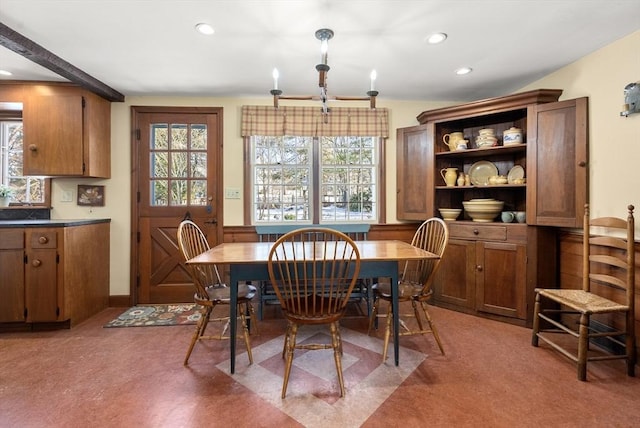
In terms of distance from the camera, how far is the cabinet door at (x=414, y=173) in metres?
3.14

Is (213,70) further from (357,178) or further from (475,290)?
(475,290)

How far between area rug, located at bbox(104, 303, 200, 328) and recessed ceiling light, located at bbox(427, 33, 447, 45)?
10.1 ft

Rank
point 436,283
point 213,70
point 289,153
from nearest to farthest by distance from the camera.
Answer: point 213,70
point 436,283
point 289,153

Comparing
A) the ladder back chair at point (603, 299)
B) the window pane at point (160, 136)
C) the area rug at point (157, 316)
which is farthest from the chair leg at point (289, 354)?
the window pane at point (160, 136)

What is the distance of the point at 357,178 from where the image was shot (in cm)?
356

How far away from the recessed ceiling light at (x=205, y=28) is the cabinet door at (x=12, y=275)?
2.23 m

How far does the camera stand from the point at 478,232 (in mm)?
2854

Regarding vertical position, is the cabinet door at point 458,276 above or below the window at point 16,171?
below

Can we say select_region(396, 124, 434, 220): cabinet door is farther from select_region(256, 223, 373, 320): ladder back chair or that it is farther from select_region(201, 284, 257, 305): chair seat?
select_region(201, 284, 257, 305): chair seat

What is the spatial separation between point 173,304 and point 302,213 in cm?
173

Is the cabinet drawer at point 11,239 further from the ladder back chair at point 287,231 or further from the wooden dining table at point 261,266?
the ladder back chair at point 287,231

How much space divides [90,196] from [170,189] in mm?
814

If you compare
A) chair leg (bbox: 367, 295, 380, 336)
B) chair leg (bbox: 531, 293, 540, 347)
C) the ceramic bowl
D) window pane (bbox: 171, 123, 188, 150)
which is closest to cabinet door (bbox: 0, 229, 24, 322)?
window pane (bbox: 171, 123, 188, 150)

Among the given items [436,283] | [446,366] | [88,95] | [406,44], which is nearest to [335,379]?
[446,366]
